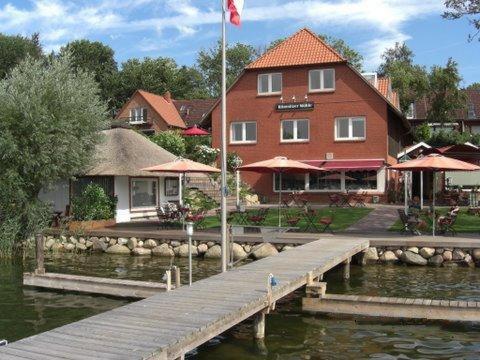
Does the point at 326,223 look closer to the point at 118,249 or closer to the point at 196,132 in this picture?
the point at 118,249

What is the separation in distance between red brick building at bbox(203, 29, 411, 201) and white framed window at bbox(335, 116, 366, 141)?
0.06m

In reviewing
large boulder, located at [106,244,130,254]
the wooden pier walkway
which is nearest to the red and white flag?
the wooden pier walkway

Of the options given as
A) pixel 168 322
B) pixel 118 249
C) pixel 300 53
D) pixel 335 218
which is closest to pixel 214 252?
pixel 118 249

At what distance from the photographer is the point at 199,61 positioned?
269 ft

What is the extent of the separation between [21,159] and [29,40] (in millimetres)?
51386

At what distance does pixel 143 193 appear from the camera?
26.5 m

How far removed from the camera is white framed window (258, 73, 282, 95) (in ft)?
115

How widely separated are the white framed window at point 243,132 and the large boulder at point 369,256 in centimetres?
1896

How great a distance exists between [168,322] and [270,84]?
28.5 m

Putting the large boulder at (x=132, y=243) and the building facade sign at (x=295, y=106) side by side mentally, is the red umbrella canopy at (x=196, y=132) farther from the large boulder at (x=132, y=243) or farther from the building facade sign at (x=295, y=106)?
the large boulder at (x=132, y=243)

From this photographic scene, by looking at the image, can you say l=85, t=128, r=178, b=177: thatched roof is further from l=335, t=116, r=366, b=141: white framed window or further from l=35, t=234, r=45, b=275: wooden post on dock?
l=335, t=116, r=366, b=141: white framed window

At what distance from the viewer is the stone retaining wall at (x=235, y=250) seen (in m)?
17.0

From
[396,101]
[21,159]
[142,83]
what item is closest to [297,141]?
[396,101]

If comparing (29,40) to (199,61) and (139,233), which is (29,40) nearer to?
(199,61)
